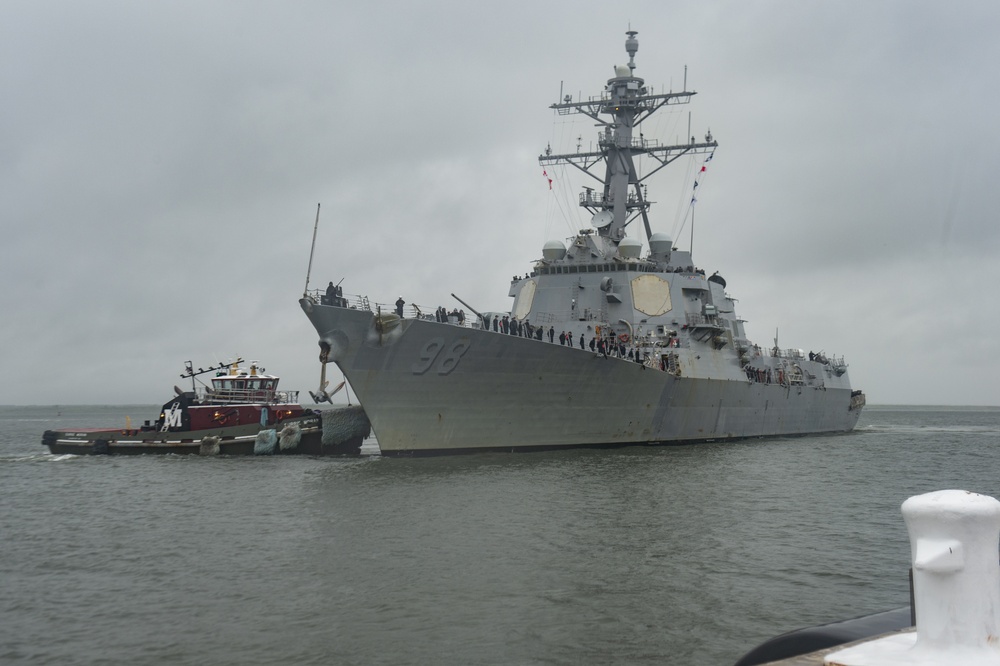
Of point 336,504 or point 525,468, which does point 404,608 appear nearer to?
point 336,504

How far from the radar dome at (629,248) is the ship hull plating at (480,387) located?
216 inches

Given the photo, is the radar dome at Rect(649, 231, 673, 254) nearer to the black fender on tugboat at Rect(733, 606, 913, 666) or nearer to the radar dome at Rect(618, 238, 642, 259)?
the radar dome at Rect(618, 238, 642, 259)

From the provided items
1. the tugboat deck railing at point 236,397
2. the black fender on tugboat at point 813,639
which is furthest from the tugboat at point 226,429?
the black fender on tugboat at point 813,639

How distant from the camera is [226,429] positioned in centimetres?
2878

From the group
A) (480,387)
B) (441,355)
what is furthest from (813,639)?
(480,387)

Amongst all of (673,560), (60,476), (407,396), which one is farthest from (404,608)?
(60,476)

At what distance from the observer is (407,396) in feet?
73.1

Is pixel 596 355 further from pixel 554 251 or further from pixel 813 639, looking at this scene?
pixel 813 639

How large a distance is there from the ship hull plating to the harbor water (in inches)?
48.2

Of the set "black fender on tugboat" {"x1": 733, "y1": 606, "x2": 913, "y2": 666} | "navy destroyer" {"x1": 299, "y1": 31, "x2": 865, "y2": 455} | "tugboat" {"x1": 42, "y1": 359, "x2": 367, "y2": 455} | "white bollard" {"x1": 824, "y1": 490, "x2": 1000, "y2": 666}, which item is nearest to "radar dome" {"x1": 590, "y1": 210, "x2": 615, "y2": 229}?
"navy destroyer" {"x1": 299, "y1": 31, "x2": 865, "y2": 455}

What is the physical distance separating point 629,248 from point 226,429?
15440mm

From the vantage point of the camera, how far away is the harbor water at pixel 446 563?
8461 mm

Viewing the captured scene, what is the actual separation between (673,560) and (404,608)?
4142mm

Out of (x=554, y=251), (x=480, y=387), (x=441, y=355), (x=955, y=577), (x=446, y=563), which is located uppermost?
(x=554, y=251)
